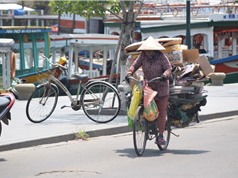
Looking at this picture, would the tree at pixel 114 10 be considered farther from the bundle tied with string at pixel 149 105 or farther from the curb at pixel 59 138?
the bundle tied with string at pixel 149 105

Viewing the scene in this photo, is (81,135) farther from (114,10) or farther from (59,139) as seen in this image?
(114,10)

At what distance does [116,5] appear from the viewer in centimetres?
1666

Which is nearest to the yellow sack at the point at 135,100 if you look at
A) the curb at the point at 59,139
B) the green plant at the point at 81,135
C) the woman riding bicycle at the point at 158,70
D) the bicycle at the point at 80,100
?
the woman riding bicycle at the point at 158,70

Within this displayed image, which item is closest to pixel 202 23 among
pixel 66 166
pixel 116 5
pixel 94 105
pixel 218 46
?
pixel 218 46

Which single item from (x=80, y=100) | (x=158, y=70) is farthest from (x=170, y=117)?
(x=80, y=100)

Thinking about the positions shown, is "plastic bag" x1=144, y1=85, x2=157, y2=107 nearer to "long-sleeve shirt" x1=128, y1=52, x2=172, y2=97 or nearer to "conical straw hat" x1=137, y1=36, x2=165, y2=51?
"long-sleeve shirt" x1=128, y1=52, x2=172, y2=97

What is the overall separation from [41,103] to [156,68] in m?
3.74

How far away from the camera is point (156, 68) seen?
1069 cm

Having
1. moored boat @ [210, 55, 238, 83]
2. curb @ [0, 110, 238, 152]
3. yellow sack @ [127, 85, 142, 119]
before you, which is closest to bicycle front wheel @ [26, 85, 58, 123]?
curb @ [0, 110, 238, 152]

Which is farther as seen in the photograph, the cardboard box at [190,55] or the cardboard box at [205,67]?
the cardboard box at [190,55]

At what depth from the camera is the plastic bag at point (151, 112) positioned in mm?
10265

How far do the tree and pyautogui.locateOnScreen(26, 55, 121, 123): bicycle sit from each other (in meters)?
2.04

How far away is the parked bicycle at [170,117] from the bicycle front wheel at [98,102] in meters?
2.35

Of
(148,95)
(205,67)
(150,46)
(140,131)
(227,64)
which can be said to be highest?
(150,46)
